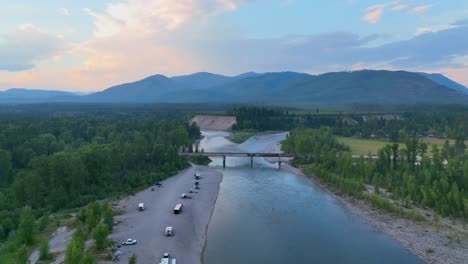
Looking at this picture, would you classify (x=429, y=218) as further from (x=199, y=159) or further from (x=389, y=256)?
(x=199, y=159)

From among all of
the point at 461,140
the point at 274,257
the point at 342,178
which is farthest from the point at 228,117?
the point at 274,257

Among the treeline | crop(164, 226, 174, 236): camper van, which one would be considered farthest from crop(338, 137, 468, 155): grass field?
crop(164, 226, 174, 236): camper van

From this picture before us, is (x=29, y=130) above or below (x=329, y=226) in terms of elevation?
above

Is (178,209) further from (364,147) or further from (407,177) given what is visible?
(364,147)

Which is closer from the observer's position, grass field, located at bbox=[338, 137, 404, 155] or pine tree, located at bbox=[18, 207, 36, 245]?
pine tree, located at bbox=[18, 207, 36, 245]

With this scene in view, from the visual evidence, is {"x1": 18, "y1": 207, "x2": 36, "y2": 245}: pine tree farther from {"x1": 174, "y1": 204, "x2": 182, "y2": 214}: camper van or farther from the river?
{"x1": 174, "y1": 204, "x2": 182, "y2": 214}: camper van

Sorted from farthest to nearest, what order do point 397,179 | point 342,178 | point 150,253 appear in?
point 342,178, point 397,179, point 150,253

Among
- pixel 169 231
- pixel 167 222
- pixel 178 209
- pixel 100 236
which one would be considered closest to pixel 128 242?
pixel 100 236
